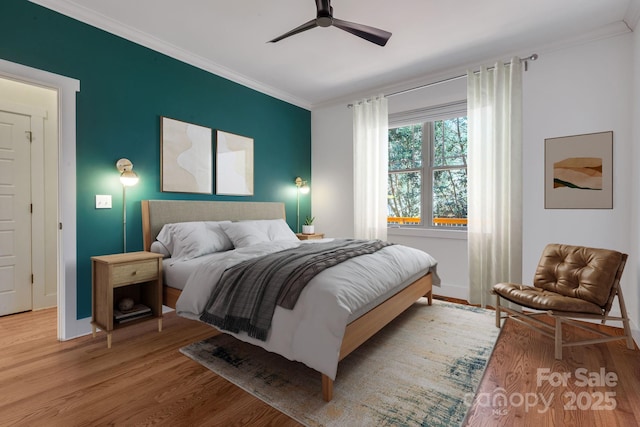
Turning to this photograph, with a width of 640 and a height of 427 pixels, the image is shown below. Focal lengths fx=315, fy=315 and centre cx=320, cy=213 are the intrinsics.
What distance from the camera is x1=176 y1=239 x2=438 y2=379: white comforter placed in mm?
1774

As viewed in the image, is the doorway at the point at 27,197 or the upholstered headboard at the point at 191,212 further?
the doorway at the point at 27,197

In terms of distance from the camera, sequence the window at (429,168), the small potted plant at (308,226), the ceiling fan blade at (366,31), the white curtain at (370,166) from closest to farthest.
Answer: the ceiling fan blade at (366,31) < the window at (429,168) < the white curtain at (370,166) < the small potted plant at (308,226)

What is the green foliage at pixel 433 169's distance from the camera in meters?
4.03

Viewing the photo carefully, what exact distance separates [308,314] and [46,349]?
7.38ft

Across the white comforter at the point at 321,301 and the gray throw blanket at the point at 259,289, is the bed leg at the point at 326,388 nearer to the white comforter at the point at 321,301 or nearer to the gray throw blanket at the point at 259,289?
A: the white comforter at the point at 321,301

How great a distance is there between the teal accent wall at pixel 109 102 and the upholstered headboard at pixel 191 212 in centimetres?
10

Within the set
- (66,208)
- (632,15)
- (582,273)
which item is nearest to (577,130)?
(632,15)

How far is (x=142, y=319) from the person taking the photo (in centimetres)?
275

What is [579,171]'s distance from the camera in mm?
3129

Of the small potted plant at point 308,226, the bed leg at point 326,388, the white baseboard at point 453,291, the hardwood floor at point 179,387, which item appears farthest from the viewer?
the small potted plant at point 308,226

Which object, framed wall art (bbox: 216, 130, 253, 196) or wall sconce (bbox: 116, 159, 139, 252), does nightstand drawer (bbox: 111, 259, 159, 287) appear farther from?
framed wall art (bbox: 216, 130, 253, 196)

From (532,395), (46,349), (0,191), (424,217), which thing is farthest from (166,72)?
(532,395)

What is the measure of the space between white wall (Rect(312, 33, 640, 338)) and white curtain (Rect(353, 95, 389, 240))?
2.52 feet

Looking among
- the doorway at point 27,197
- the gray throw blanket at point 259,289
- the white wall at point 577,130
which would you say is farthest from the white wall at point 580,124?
the doorway at point 27,197
